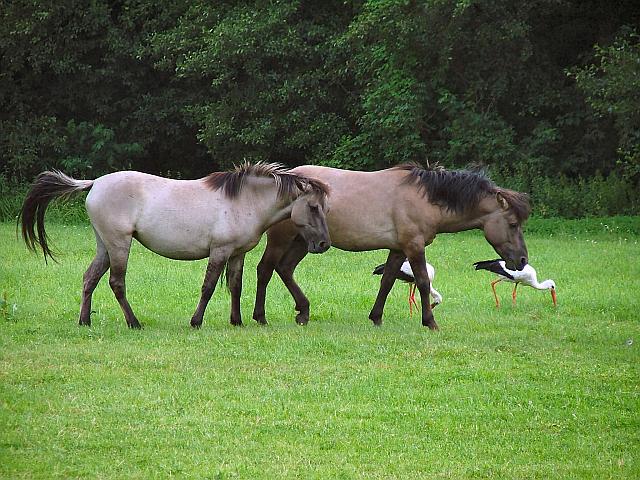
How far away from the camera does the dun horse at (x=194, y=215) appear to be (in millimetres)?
10492

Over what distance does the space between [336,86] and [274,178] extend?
17.2 m

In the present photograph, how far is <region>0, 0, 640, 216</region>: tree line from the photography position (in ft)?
81.3

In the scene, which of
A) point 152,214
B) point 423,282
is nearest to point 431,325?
point 423,282

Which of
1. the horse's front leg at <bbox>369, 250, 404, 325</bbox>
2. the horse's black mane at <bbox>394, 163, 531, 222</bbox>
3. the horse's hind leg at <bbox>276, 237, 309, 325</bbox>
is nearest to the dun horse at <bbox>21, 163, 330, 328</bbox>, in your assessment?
the horse's hind leg at <bbox>276, 237, 309, 325</bbox>

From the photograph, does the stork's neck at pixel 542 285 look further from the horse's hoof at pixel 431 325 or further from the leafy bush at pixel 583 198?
the leafy bush at pixel 583 198

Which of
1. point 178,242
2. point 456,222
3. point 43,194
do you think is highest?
point 43,194

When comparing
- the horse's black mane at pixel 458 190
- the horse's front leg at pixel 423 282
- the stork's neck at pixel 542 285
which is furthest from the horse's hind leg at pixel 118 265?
the stork's neck at pixel 542 285

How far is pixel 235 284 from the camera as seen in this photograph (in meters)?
10.8

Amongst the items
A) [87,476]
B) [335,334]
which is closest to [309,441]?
[87,476]

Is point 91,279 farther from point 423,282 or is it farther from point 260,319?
point 423,282

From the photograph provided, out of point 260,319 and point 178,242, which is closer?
point 178,242

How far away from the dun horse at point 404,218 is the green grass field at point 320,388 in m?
0.60

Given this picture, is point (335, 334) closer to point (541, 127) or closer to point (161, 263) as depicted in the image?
point (161, 263)

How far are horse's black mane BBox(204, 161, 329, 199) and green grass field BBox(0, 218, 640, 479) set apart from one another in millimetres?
1370
